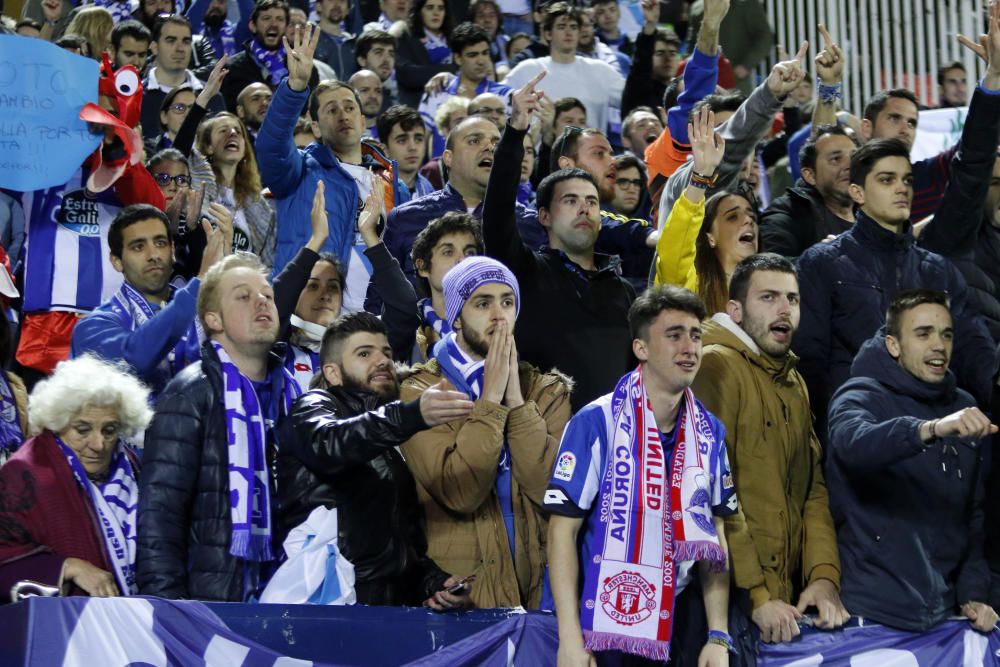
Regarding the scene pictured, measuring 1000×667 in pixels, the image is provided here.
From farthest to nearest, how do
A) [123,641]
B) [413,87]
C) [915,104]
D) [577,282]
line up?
1. [413,87]
2. [915,104]
3. [577,282]
4. [123,641]

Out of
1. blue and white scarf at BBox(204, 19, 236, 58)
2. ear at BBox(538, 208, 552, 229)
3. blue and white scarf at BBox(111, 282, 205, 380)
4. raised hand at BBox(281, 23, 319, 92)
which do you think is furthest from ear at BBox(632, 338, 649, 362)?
blue and white scarf at BBox(204, 19, 236, 58)

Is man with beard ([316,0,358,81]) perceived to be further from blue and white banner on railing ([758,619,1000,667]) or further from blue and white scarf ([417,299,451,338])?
blue and white banner on railing ([758,619,1000,667])

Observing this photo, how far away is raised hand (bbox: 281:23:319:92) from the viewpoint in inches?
311

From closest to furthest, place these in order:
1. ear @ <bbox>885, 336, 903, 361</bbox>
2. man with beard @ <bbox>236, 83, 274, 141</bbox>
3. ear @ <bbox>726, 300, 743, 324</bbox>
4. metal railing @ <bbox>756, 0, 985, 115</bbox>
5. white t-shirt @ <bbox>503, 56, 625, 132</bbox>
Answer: ear @ <bbox>885, 336, 903, 361</bbox> < ear @ <bbox>726, 300, 743, 324</bbox> < man with beard @ <bbox>236, 83, 274, 141</bbox> < white t-shirt @ <bbox>503, 56, 625, 132</bbox> < metal railing @ <bbox>756, 0, 985, 115</bbox>

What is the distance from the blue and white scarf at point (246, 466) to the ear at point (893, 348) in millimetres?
2400

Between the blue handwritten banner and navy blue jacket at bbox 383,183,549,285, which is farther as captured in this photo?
the blue handwritten banner

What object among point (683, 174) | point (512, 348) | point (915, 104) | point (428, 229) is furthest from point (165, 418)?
point (915, 104)

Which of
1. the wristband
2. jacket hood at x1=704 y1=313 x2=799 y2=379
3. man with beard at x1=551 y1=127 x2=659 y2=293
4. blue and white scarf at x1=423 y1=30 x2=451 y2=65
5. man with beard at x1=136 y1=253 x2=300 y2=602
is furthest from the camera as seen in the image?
blue and white scarf at x1=423 y1=30 x2=451 y2=65

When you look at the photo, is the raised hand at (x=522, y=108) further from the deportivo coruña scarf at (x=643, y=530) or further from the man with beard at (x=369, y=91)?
the man with beard at (x=369, y=91)

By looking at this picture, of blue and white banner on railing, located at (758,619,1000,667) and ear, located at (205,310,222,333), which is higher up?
ear, located at (205,310,222,333)

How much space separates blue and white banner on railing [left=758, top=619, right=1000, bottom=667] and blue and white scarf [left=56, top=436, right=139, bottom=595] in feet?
7.48

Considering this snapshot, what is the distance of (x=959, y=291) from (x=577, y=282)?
1785mm

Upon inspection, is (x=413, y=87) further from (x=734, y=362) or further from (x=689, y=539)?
(x=689, y=539)

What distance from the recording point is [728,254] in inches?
273
